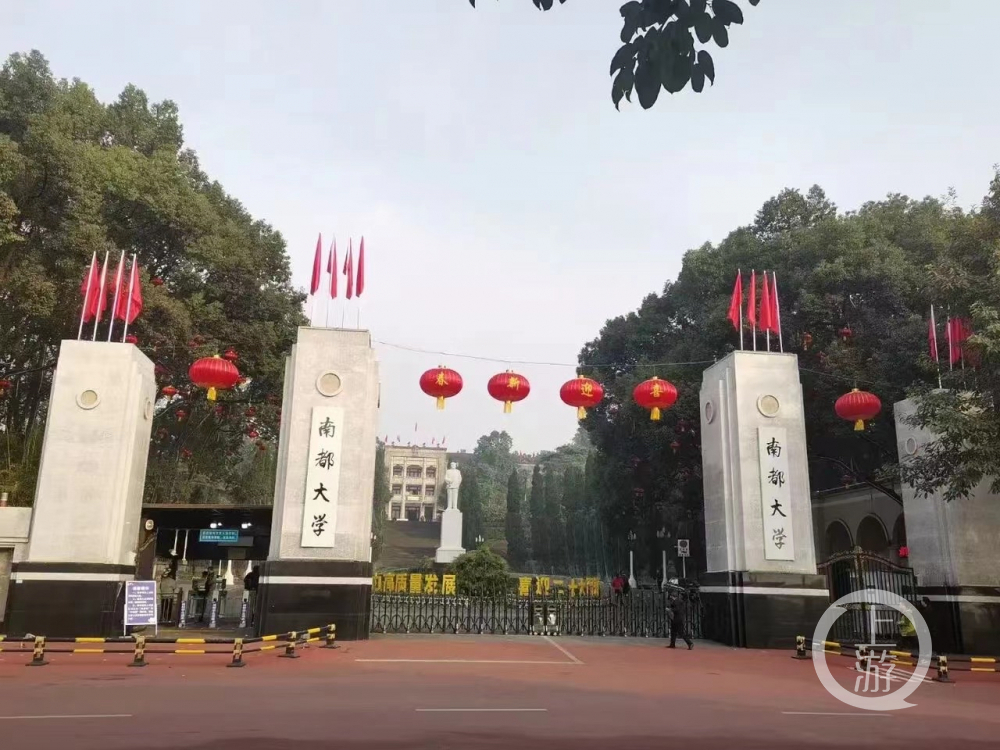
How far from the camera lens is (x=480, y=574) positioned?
25.8 metres

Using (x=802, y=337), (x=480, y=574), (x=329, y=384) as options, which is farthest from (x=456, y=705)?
(x=802, y=337)

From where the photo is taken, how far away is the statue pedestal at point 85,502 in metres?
13.5

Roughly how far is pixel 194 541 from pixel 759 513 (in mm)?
12778

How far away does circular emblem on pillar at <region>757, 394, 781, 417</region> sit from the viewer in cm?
1572

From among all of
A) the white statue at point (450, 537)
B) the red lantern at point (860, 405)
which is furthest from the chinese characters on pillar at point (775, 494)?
the white statue at point (450, 537)

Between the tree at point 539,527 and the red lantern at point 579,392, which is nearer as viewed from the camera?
the red lantern at point 579,392

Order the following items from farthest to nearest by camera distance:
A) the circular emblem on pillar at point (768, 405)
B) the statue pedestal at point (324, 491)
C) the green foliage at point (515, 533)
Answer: the green foliage at point (515, 533), the circular emblem on pillar at point (768, 405), the statue pedestal at point (324, 491)

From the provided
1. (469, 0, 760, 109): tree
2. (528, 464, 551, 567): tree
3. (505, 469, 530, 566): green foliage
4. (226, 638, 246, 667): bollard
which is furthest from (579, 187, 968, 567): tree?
(505, 469, 530, 566): green foliage

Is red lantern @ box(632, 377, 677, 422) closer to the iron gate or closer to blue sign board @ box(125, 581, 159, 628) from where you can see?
the iron gate

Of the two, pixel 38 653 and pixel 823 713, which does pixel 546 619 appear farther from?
pixel 38 653

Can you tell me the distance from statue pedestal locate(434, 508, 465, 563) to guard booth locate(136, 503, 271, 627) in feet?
70.7

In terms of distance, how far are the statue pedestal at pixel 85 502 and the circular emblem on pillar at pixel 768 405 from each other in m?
12.3

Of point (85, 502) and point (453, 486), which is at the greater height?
point (453, 486)

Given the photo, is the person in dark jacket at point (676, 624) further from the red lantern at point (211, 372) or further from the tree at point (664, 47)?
the tree at point (664, 47)
